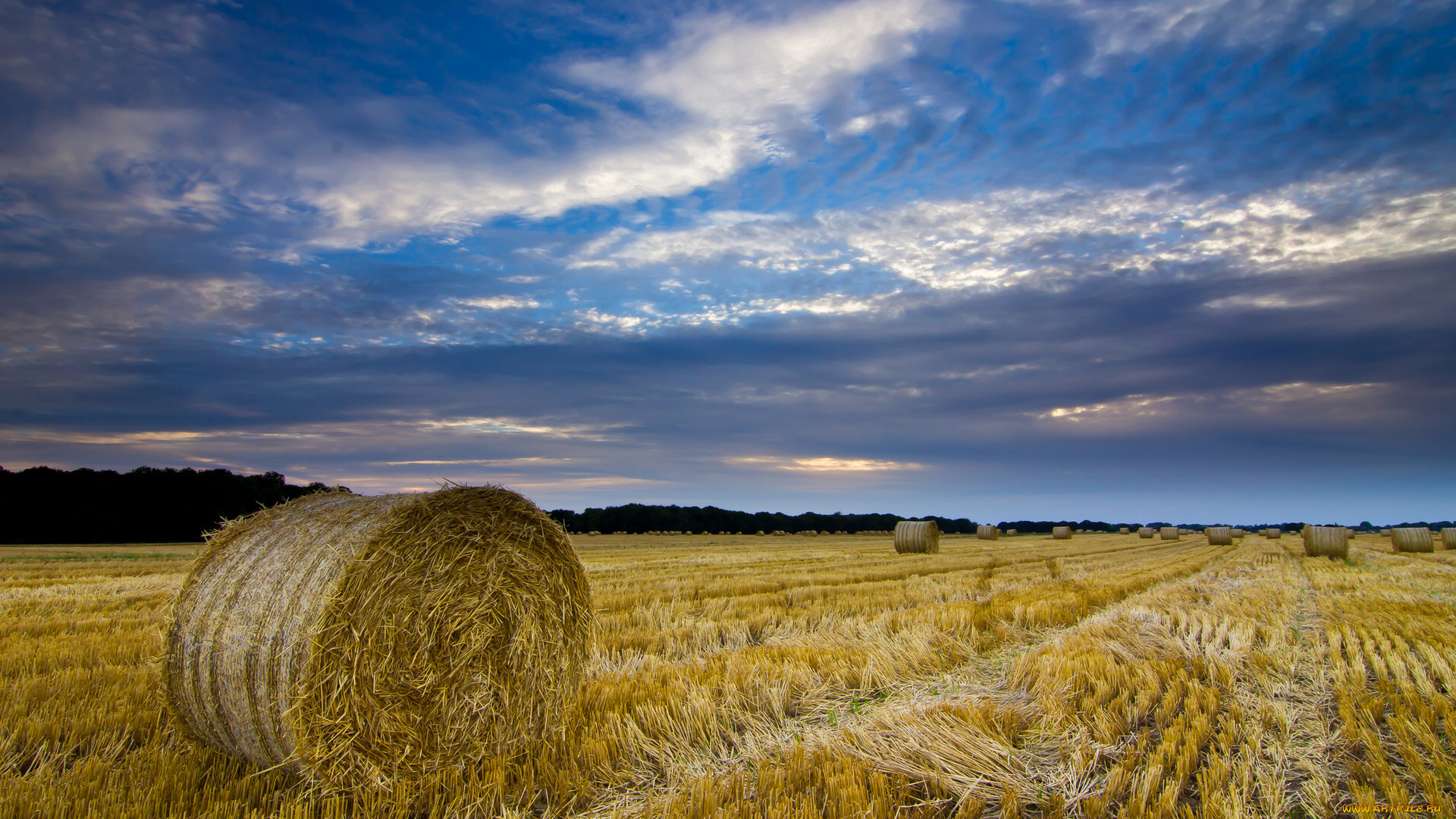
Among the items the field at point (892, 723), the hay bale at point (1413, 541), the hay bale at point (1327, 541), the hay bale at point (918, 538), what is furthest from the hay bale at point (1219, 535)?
the field at point (892, 723)

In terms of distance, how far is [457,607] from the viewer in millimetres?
4730

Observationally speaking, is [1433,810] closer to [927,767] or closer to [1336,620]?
[927,767]

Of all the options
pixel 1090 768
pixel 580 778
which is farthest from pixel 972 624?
pixel 580 778

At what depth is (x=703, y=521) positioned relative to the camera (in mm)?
79750

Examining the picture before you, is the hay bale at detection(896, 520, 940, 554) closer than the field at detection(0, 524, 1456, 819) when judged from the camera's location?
No

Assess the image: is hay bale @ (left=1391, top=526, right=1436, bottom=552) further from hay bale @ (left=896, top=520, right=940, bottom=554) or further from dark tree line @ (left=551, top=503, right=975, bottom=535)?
dark tree line @ (left=551, top=503, right=975, bottom=535)

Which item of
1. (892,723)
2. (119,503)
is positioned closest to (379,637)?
(892,723)

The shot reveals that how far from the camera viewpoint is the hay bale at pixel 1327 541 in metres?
25.0

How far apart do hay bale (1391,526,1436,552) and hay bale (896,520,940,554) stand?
69.1 ft

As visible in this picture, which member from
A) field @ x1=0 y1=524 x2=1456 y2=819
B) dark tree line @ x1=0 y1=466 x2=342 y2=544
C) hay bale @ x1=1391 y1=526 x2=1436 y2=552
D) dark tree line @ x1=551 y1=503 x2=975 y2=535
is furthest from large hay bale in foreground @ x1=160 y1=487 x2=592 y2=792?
dark tree line @ x1=551 y1=503 x2=975 y2=535

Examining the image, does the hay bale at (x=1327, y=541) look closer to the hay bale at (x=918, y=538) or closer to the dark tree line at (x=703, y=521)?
the hay bale at (x=918, y=538)

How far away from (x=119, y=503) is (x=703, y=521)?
4887 cm

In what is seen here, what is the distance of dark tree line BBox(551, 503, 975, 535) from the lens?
2958 inches

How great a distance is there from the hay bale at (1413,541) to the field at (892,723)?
29.0m
